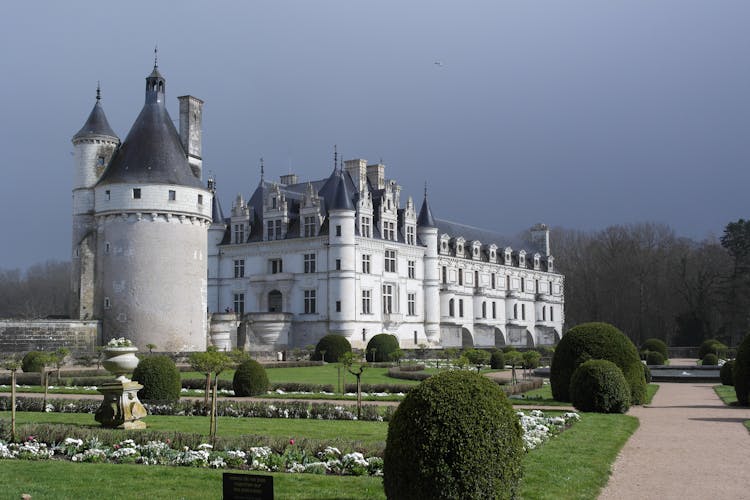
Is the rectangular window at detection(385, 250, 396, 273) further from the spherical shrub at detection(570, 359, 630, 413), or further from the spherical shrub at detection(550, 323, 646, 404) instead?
the spherical shrub at detection(570, 359, 630, 413)

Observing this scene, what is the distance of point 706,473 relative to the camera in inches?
Result: 400

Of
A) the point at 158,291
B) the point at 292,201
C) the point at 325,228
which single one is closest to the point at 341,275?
the point at 325,228

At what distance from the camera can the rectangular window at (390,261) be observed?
5225cm

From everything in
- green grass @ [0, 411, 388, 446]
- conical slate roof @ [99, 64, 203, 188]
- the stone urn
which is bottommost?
green grass @ [0, 411, 388, 446]

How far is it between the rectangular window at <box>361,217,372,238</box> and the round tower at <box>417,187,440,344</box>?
6482 millimetres

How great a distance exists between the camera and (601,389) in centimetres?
1708

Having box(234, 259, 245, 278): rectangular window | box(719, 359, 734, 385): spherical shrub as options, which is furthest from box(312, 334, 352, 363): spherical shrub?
box(719, 359, 734, 385): spherical shrub

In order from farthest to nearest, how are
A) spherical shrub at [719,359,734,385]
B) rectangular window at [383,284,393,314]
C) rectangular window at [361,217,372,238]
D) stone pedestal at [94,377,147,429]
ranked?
rectangular window at [383,284,393,314] → rectangular window at [361,217,372,238] → spherical shrub at [719,359,734,385] → stone pedestal at [94,377,147,429]

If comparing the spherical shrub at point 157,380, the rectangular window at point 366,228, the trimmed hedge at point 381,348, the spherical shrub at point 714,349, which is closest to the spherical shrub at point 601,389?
the spherical shrub at point 157,380

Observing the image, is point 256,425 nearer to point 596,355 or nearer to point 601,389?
point 601,389

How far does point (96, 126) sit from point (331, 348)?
1622cm

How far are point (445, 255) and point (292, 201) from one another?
13.2m

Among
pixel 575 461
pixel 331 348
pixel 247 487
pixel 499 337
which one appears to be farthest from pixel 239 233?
pixel 247 487

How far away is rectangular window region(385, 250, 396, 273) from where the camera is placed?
52.2 metres
